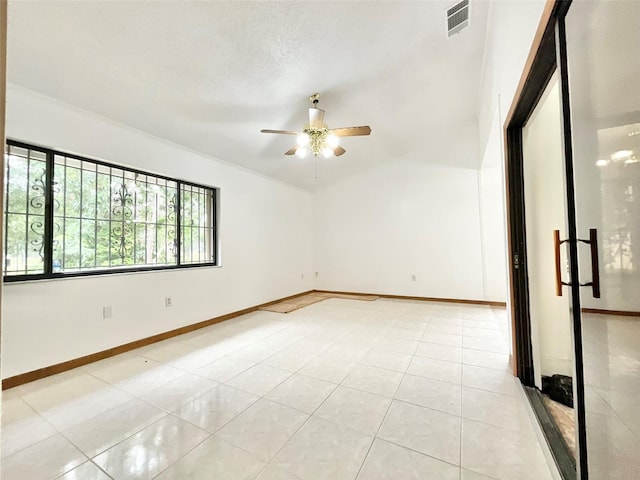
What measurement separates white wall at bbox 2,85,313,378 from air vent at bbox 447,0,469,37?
3.31m

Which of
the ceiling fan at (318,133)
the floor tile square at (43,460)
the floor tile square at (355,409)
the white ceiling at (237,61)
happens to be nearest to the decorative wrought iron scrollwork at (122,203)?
the white ceiling at (237,61)

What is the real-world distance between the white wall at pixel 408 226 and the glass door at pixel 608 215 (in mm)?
4196

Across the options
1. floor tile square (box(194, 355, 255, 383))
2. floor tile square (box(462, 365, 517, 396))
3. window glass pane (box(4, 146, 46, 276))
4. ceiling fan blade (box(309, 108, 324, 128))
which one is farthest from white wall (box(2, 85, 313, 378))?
floor tile square (box(462, 365, 517, 396))

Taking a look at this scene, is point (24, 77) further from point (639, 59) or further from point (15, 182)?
point (639, 59)

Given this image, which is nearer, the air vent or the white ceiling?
the white ceiling

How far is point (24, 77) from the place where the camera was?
2.35 m

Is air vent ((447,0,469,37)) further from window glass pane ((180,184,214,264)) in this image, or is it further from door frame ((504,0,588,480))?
window glass pane ((180,184,214,264))

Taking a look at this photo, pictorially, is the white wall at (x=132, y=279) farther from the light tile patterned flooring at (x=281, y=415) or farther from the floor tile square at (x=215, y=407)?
the floor tile square at (x=215, y=407)

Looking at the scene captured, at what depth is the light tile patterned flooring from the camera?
4.99ft

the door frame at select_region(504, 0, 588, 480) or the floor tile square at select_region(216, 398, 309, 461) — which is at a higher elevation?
the door frame at select_region(504, 0, 588, 480)

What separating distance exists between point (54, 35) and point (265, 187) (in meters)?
3.37

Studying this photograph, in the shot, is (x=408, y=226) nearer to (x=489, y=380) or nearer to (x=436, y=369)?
(x=436, y=369)

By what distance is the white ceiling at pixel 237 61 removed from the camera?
83.8 inches

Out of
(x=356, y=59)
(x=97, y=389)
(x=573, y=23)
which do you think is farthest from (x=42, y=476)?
(x=356, y=59)
